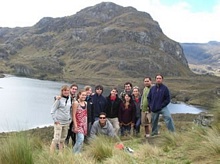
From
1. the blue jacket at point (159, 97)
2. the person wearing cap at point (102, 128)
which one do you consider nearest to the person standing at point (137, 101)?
the blue jacket at point (159, 97)

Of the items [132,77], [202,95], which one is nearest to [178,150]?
[202,95]

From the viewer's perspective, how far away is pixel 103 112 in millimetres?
9297

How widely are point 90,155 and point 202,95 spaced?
283 ft

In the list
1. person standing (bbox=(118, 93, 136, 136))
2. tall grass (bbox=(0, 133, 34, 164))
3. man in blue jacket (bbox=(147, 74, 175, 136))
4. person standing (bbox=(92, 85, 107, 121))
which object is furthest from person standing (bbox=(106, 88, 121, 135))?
tall grass (bbox=(0, 133, 34, 164))

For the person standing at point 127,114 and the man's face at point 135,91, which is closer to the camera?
the person standing at point 127,114

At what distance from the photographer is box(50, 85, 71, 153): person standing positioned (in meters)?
7.57

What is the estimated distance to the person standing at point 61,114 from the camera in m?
7.57

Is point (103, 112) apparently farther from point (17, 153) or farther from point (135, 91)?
point (17, 153)

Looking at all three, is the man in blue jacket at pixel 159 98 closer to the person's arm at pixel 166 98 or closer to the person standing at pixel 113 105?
the person's arm at pixel 166 98

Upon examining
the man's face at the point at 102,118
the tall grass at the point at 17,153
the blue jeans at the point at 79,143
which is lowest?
the blue jeans at the point at 79,143

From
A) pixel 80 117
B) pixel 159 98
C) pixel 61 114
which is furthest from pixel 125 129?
pixel 61 114

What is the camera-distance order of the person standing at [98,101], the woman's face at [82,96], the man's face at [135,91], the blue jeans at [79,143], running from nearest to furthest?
the blue jeans at [79,143] → the woman's face at [82,96] → the person standing at [98,101] → the man's face at [135,91]

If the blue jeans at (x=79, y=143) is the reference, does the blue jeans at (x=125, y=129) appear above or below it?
below

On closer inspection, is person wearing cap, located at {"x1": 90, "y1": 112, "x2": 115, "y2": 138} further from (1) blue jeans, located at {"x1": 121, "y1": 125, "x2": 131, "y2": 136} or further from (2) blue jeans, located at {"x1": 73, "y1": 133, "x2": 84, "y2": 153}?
(1) blue jeans, located at {"x1": 121, "y1": 125, "x2": 131, "y2": 136}
